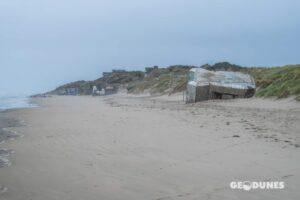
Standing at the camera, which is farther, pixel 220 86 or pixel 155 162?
pixel 220 86

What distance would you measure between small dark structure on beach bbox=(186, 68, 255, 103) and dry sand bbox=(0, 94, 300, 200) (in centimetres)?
1144

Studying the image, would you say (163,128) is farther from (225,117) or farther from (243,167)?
(243,167)

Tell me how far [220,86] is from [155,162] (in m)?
16.8

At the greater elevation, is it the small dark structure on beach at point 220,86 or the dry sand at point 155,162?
the small dark structure on beach at point 220,86

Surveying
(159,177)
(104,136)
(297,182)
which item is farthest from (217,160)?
(104,136)

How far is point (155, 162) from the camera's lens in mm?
7059

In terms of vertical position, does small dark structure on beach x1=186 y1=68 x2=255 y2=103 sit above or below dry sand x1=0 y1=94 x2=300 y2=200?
above

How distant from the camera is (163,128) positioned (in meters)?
11.2

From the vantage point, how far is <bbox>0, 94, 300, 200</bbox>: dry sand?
5.43 metres

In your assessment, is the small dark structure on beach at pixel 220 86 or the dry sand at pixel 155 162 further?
the small dark structure on beach at pixel 220 86

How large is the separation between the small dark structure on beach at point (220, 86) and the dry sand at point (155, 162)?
11445 millimetres

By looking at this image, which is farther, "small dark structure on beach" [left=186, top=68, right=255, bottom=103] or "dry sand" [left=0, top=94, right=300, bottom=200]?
"small dark structure on beach" [left=186, top=68, right=255, bottom=103]

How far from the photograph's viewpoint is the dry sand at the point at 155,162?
543 cm

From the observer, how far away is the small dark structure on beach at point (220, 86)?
903 inches
